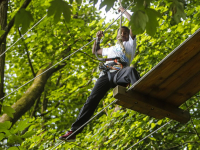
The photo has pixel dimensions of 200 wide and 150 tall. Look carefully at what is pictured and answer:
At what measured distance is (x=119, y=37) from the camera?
3.63 metres

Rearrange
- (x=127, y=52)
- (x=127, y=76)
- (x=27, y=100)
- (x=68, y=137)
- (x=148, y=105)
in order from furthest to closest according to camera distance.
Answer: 1. (x=27, y=100)
2. (x=127, y=52)
3. (x=68, y=137)
4. (x=127, y=76)
5. (x=148, y=105)

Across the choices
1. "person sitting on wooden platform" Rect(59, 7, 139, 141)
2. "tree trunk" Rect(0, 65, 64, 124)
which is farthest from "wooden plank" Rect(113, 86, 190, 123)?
"tree trunk" Rect(0, 65, 64, 124)

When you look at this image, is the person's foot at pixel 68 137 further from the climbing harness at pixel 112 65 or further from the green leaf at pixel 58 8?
the green leaf at pixel 58 8

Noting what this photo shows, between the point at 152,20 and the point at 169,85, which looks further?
the point at 169,85

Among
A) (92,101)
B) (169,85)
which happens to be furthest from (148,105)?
(92,101)

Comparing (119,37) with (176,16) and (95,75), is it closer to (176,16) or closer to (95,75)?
(176,16)

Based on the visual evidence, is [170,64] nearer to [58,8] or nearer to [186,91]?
[186,91]

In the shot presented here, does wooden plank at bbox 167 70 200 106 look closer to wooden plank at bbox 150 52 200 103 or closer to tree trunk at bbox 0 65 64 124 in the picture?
wooden plank at bbox 150 52 200 103

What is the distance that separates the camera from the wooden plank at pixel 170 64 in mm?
2561

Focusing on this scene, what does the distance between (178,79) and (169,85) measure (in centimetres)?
11

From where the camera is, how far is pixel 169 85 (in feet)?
10.0

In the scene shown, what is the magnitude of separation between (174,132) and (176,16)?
515 cm

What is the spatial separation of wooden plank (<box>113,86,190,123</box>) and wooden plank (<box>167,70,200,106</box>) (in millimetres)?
86

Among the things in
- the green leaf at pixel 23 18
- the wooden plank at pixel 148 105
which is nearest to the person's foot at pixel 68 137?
the wooden plank at pixel 148 105
